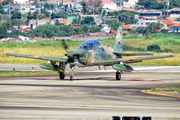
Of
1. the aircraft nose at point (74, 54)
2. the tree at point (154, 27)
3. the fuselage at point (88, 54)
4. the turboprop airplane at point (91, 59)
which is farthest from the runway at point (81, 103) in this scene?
the tree at point (154, 27)

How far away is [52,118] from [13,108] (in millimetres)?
2721

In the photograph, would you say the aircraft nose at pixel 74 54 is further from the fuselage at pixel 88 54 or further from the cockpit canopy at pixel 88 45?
the cockpit canopy at pixel 88 45

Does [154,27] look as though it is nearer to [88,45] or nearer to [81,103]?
[88,45]

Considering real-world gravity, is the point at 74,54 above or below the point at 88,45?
below

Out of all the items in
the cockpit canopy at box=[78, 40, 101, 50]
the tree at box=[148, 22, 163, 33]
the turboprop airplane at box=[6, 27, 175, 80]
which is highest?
the cockpit canopy at box=[78, 40, 101, 50]

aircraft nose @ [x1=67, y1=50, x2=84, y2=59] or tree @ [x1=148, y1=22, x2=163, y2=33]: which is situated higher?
aircraft nose @ [x1=67, y1=50, x2=84, y2=59]

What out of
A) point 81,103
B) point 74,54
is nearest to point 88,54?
point 74,54

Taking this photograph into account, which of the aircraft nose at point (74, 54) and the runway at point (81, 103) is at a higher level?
the aircraft nose at point (74, 54)

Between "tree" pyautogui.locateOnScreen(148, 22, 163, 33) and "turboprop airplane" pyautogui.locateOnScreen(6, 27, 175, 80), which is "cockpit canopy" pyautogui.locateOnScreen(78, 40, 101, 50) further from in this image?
"tree" pyautogui.locateOnScreen(148, 22, 163, 33)

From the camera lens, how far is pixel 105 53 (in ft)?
107

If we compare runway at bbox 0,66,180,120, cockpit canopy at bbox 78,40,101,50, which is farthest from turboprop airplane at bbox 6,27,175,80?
runway at bbox 0,66,180,120

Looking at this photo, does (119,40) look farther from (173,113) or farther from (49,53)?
(49,53)

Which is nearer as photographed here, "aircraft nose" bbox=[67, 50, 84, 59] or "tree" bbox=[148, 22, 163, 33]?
"aircraft nose" bbox=[67, 50, 84, 59]

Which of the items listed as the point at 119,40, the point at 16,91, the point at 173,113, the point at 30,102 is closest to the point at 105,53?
the point at 119,40
